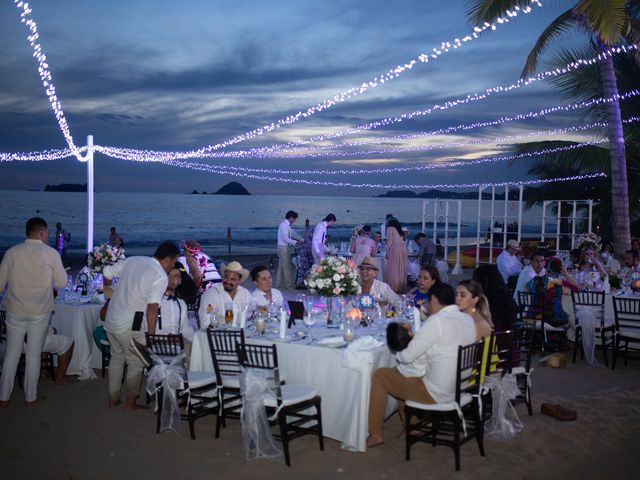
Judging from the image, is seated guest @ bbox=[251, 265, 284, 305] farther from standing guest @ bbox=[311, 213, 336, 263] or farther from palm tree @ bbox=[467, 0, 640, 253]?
palm tree @ bbox=[467, 0, 640, 253]

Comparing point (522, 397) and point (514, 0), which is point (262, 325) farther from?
point (514, 0)

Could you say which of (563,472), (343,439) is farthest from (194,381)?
(563,472)

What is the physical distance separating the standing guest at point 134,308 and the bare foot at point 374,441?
211 cm

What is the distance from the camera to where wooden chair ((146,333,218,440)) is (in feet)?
18.0

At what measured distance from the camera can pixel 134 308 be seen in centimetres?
607

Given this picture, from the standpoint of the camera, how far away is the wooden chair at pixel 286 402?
492 cm

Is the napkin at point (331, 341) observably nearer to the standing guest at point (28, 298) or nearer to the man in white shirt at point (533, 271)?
the standing guest at point (28, 298)

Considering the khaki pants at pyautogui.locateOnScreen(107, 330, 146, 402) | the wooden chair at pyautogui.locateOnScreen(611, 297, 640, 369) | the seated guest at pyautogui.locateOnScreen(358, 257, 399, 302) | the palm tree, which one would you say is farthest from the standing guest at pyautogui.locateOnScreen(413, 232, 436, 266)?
the khaki pants at pyautogui.locateOnScreen(107, 330, 146, 402)

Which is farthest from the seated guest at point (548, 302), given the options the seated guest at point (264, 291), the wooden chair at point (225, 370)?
the wooden chair at point (225, 370)

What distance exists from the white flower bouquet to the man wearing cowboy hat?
81cm

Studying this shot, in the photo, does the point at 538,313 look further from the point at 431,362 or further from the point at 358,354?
the point at 358,354

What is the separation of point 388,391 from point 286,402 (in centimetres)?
Result: 81

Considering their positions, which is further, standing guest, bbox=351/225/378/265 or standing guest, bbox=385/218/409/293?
Result: standing guest, bbox=351/225/378/265

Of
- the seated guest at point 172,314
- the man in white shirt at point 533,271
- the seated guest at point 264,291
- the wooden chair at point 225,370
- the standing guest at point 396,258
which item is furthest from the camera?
the standing guest at point 396,258
